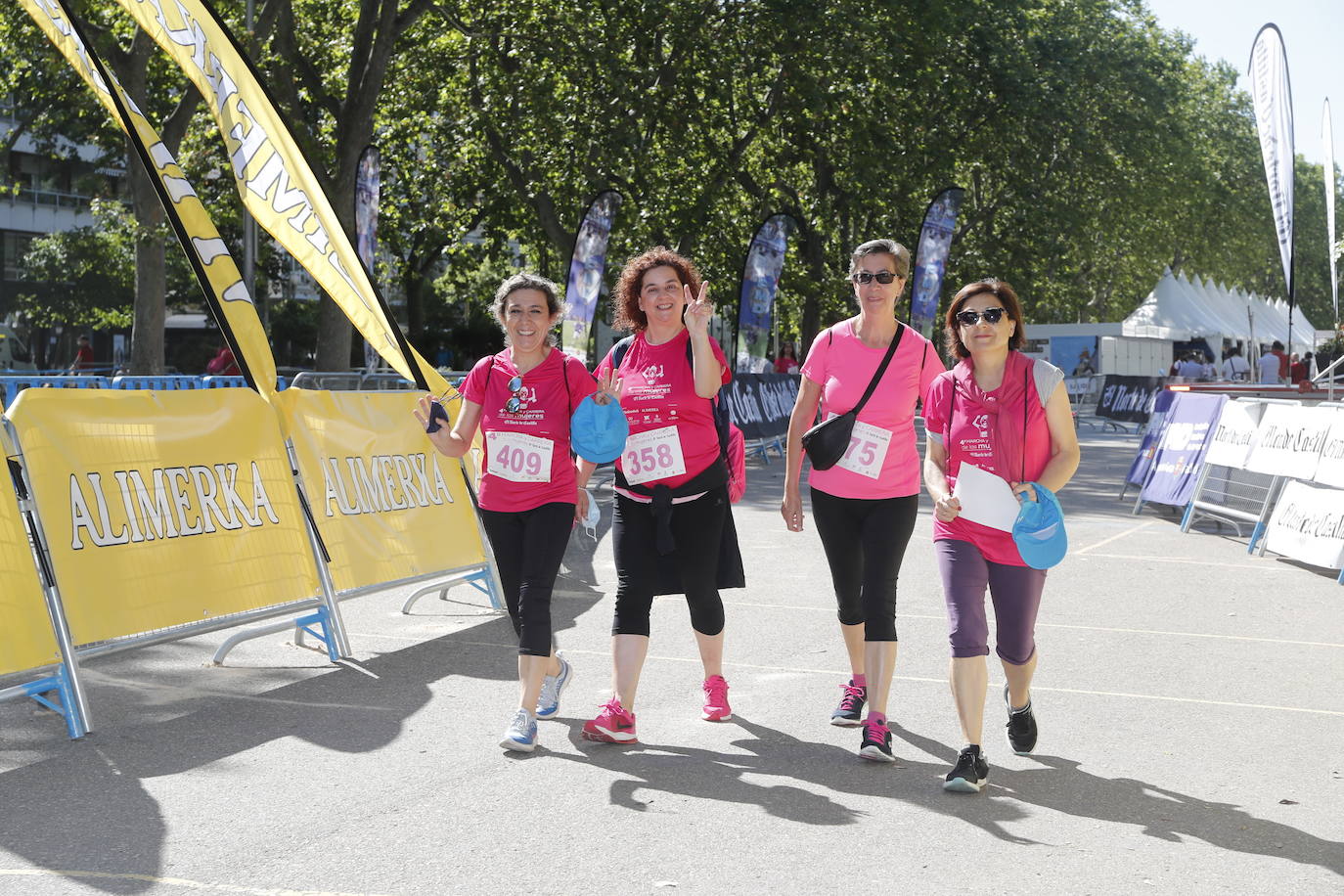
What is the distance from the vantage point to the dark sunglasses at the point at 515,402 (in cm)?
573

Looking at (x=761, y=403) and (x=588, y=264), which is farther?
(x=761, y=403)

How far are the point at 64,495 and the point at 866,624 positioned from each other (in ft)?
10.4

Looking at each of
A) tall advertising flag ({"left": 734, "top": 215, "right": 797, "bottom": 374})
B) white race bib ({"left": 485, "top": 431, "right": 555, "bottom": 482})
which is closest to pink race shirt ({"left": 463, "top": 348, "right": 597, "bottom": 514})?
white race bib ({"left": 485, "top": 431, "right": 555, "bottom": 482})

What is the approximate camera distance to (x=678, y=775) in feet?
17.3

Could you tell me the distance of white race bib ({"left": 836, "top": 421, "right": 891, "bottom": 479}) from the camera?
5.61 meters

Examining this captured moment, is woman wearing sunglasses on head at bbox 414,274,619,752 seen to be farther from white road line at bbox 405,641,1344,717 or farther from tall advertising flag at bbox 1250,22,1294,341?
tall advertising flag at bbox 1250,22,1294,341

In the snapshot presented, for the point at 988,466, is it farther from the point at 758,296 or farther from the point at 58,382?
the point at 758,296

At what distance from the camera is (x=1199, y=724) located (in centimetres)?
611

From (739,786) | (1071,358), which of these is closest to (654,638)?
(739,786)

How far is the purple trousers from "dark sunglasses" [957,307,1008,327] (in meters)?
0.76

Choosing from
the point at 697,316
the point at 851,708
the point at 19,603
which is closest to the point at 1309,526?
the point at 851,708

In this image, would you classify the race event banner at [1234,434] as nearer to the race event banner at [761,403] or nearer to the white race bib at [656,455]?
the race event banner at [761,403]

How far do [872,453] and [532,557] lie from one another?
1341 mm

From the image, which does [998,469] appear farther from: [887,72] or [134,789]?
[887,72]
